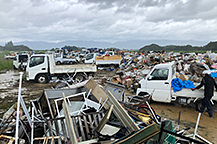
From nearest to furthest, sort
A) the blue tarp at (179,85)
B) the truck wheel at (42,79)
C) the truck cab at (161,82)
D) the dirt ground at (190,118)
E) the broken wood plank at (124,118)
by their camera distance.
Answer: the broken wood plank at (124,118), the dirt ground at (190,118), the blue tarp at (179,85), the truck cab at (161,82), the truck wheel at (42,79)

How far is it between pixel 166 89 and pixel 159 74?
0.70 meters

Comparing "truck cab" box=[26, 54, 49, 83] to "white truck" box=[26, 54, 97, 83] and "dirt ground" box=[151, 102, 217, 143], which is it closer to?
"white truck" box=[26, 54, 97, 83]

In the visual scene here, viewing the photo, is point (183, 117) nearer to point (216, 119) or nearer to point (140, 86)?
point (216, 119)

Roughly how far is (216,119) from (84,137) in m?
4.94

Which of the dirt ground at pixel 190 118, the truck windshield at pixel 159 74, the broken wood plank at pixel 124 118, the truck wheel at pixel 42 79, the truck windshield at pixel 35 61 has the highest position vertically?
the truck windshield at pixel 35 61

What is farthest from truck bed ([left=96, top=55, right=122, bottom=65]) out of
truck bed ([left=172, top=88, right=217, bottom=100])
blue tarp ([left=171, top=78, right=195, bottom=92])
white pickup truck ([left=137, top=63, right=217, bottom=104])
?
truck bed ([left=172, top=88, right=217, bottom=100])

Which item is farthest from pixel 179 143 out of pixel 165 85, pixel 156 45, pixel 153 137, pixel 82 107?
pixel 156 45

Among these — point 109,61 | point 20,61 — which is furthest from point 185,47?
point 20,61

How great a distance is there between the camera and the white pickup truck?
229 inches

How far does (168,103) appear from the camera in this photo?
6723 millimetres

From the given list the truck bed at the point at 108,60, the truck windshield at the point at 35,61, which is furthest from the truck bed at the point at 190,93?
the truck bed at the point at 108,60

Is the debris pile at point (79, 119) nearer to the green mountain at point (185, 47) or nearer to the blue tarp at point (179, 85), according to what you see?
the blue tarp at point (179, 85)

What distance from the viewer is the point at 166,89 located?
19.9ft

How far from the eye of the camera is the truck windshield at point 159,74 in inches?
242
